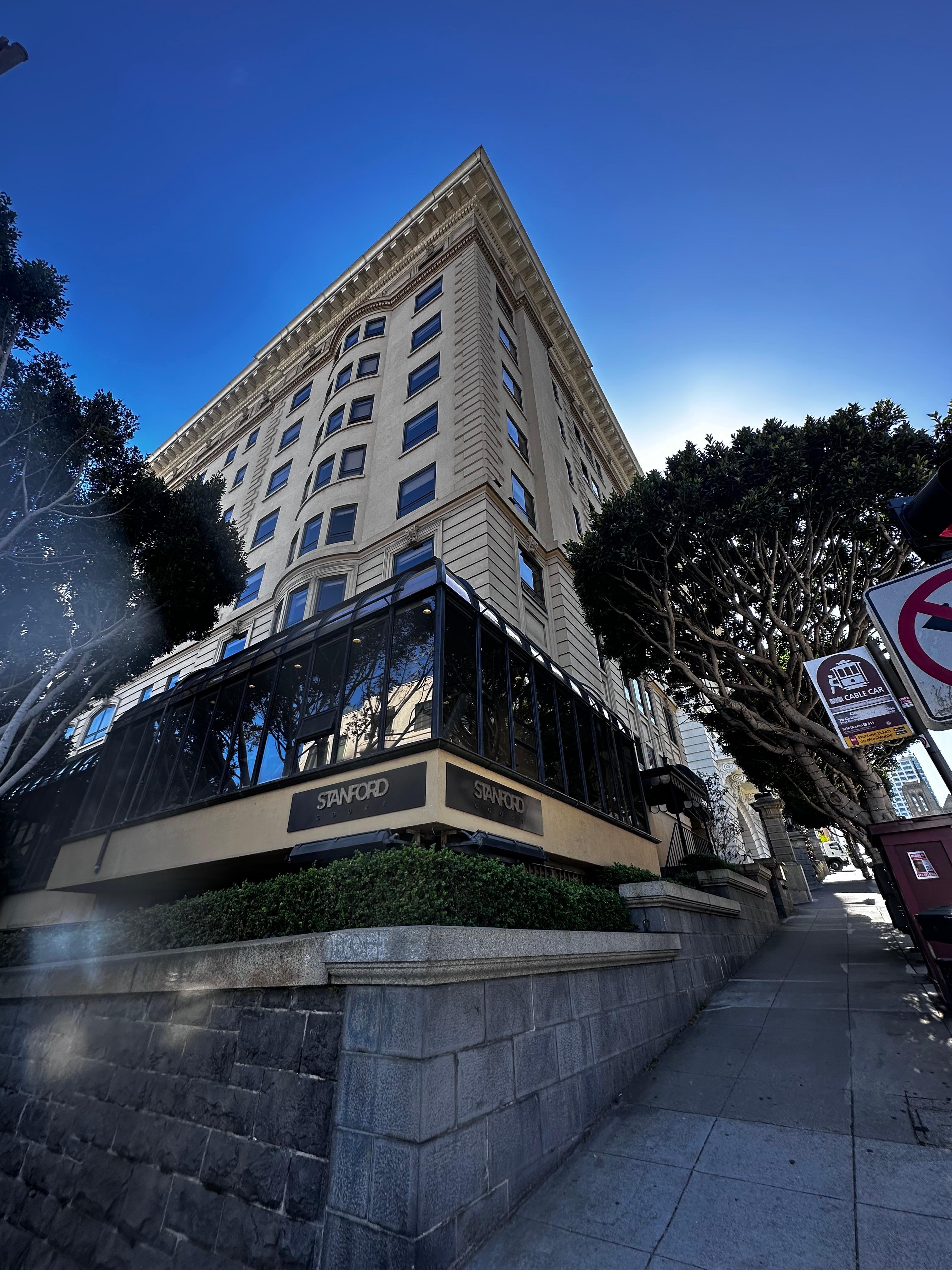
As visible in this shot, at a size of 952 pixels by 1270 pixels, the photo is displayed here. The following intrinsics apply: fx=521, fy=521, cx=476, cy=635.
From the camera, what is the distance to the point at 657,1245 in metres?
3.50

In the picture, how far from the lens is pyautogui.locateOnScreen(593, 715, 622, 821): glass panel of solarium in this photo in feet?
49.5

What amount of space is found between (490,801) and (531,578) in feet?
35.5

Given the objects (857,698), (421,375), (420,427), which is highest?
(421,375)

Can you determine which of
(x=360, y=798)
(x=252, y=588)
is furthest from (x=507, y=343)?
(x=360, y=798)

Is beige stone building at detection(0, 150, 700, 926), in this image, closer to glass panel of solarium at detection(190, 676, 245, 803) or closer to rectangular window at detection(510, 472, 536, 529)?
glass panel of solarium at detection(190, 676, 245, 803)

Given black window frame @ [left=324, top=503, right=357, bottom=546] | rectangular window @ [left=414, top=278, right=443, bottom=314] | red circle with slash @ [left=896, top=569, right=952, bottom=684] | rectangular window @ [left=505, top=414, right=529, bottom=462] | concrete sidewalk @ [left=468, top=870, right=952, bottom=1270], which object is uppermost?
rectangular window @ [left=414, top=278, right=443, bottom=314]

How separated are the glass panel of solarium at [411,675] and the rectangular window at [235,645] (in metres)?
12.4

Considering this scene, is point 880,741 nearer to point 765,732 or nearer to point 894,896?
point 765,732

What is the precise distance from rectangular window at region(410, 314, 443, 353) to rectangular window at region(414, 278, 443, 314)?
168 cm

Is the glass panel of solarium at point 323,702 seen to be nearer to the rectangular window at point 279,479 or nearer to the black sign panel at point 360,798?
the black sign panel at point 360,798

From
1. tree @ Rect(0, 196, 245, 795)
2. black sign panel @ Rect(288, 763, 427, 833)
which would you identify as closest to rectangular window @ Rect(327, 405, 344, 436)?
tree @ Rect(0, 196, 245, 795)

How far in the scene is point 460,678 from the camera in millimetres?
10742

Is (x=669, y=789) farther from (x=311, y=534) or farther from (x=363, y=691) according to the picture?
(x=311, y=534)

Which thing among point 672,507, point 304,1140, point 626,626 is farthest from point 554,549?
point 304,1140
